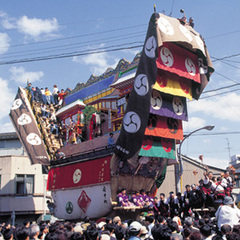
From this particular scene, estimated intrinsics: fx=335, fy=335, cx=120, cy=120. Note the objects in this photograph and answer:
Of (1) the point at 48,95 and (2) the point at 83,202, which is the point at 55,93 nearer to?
(1) the point at 48,95

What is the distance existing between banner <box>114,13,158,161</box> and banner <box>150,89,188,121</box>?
720 mm

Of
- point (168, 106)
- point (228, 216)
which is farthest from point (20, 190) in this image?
point (228, 216)

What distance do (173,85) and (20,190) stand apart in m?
17.0

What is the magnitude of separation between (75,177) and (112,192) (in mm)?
3268

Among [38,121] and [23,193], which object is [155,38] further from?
[23,193]

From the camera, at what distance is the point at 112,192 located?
17219mm

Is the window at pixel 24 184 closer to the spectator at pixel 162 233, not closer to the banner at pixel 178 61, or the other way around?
the banner at pixel 178 61

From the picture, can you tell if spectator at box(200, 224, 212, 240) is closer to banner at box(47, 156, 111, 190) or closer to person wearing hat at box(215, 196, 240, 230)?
person wearing hat at box(215, 196, 240, 230)

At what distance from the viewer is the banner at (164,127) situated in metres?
16.8

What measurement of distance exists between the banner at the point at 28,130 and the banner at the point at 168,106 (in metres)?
8.37

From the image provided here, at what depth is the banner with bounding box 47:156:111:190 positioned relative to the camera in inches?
695

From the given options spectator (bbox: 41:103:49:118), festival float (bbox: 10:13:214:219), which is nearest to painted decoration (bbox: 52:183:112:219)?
festival float (bbox: 10:13:214:219)

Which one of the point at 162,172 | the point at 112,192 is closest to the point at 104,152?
the point at 112,192

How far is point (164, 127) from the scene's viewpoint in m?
17.4
